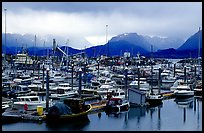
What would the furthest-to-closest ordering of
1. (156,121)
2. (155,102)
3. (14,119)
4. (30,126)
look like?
(155,102) → (156,121) → (14,119) → (30,126)

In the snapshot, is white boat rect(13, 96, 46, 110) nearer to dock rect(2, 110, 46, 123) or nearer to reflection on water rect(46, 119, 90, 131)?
dock rect(2, 110, 46, 123)

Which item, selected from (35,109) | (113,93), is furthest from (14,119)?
(113,93)

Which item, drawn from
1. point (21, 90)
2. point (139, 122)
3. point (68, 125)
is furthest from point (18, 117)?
point (21, 90)

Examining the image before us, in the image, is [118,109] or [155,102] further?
[155,102]

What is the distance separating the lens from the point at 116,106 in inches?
523

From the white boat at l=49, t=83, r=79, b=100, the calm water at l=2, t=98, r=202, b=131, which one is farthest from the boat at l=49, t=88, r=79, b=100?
the calm water at l=2, t=98, r=202, b=131

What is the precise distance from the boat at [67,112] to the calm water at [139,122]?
0.66ft

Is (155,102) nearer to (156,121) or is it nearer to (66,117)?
(156,121)

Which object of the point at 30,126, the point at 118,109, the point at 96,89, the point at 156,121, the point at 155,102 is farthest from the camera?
the point at 96,89

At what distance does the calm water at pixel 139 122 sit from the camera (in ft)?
33.6

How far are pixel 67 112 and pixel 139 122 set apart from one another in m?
2.78

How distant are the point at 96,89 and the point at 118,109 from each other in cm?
576

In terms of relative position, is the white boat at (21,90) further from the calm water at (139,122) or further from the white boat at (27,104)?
the calm water at (139,122)

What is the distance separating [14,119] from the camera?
1088cm
